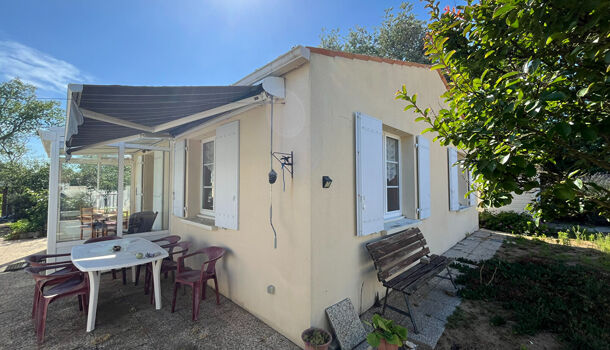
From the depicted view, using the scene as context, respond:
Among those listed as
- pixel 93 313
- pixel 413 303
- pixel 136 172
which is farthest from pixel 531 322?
pixel 136 172

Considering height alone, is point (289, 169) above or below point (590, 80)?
below

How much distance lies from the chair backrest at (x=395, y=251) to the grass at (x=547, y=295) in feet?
3.52

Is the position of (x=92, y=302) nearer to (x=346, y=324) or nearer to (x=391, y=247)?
(x=346, y=324)

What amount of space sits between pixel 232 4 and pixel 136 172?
6090mm

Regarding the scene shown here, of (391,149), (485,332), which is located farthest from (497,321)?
(391,149)

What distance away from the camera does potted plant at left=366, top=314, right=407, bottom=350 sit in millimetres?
2728

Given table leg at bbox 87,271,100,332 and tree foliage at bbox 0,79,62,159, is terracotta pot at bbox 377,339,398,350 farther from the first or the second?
tree foliage at bbox 0,79,62,159

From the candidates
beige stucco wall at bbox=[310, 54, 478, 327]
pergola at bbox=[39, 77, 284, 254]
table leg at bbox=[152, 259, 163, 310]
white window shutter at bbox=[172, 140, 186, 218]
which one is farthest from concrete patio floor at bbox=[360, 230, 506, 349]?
white window shutter at bbox=[172, 140, 186, 218]

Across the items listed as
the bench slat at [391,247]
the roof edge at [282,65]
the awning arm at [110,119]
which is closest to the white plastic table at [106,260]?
the awning arm at [110,119]

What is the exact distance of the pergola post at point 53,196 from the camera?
5738mm

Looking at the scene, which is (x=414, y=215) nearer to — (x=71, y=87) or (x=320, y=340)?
(x=320, y=340)

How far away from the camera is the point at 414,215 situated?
5.69 meters

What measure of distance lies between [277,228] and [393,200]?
3116 mm

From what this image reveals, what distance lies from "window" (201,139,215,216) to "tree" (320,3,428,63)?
1608cm
